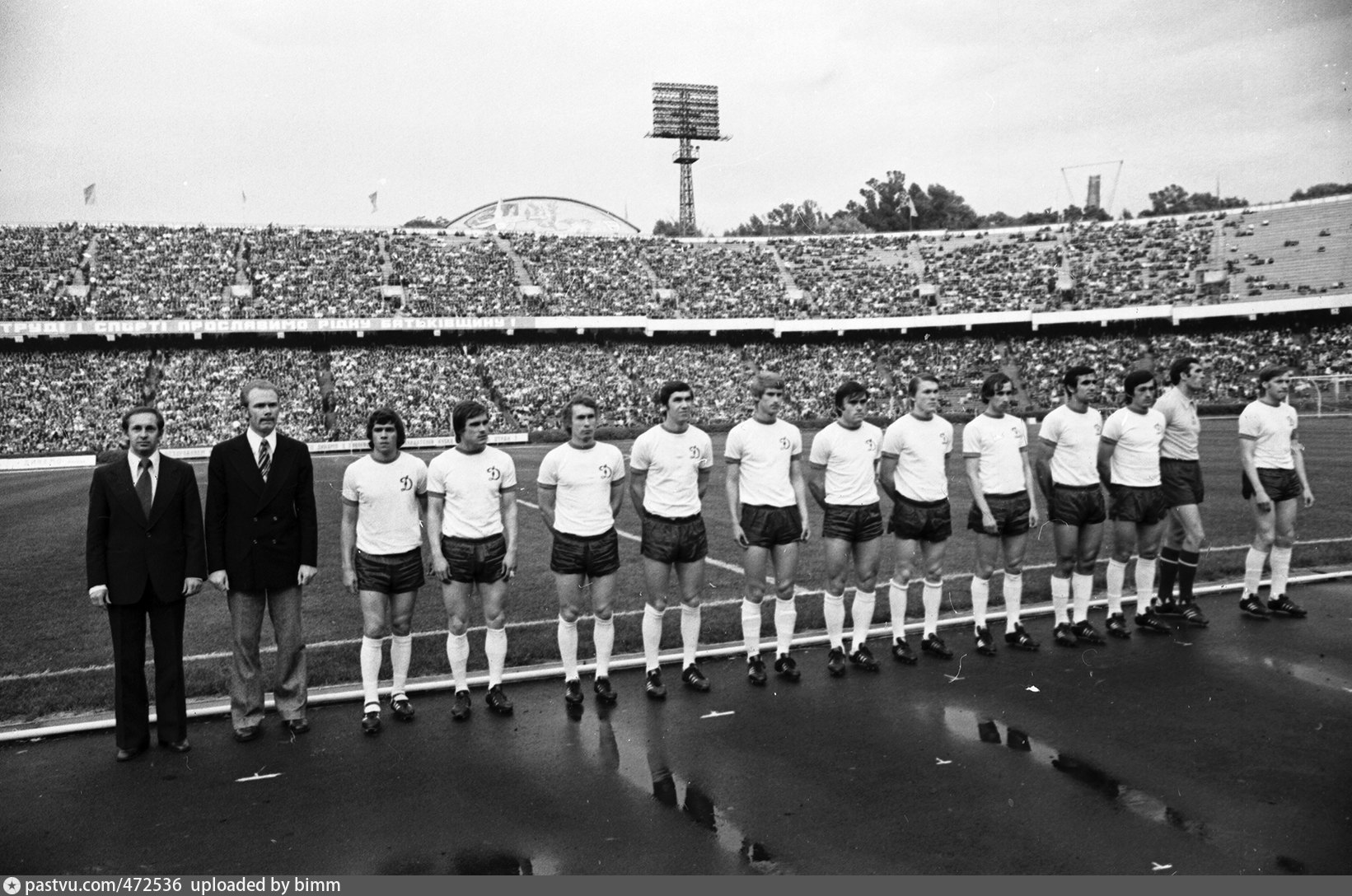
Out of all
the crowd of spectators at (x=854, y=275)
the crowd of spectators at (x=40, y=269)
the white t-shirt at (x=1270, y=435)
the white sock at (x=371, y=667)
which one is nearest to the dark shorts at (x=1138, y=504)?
the white t-shirt at (x=1270, y=435)

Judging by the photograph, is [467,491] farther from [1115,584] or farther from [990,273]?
[990,273]

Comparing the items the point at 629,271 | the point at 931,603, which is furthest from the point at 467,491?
the point at 629,271

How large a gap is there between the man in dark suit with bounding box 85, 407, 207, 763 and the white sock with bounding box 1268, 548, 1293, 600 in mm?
9222

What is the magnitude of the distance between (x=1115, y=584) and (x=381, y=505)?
6397 mm

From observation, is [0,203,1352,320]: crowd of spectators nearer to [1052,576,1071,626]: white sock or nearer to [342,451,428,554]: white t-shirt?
[342,451,428,554]: white t-shirt

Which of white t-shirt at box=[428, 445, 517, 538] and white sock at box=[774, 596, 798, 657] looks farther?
white sock at box=[774, 596, 798, 657]

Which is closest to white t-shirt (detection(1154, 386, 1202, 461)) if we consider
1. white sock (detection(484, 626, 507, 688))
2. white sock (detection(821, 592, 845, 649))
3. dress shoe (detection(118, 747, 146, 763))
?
white sock (detection(821, 592, 845, 649))

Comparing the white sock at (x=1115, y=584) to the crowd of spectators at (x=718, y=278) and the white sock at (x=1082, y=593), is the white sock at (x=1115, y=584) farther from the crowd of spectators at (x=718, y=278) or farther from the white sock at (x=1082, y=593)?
the crowd of spectators at (x=718, y=278)

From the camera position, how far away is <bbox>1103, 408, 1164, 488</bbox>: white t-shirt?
7.73 metres

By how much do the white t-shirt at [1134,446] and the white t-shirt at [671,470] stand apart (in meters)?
3.82

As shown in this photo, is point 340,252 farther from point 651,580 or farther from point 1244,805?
point 1244,805

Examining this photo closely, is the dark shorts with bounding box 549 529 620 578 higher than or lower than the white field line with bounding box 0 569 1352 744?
higher

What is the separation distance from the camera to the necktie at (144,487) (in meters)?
5.76

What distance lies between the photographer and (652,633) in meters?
6.61
